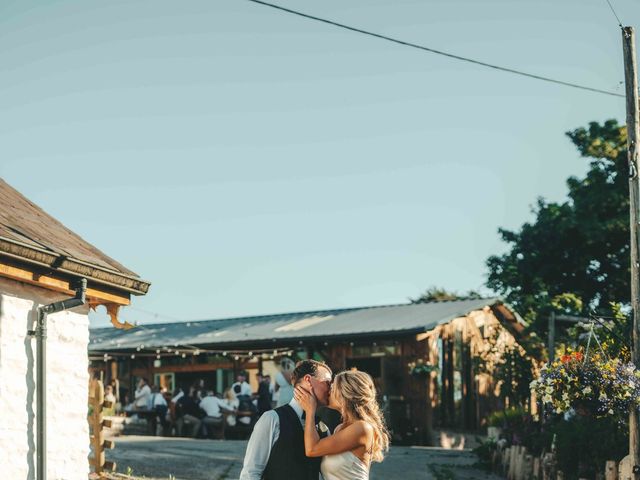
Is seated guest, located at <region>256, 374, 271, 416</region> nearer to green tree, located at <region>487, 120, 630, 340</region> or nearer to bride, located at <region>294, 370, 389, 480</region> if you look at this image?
green tree, located at <region>487, 120, 630, 340</region>

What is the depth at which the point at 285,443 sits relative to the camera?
5652mm

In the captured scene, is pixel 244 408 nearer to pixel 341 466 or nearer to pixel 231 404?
pixel 231 404

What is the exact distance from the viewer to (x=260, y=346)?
28.0 m

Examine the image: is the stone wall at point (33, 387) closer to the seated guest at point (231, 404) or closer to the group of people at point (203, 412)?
the group of people at point (203, 412)

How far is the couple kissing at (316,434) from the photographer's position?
5.62 m

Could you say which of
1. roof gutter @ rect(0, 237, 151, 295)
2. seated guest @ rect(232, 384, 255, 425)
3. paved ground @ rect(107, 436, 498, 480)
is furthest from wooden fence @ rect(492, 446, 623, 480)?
seated guest @ rect(232, 384, 255, 425)

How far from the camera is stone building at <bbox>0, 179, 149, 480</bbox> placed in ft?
28.4

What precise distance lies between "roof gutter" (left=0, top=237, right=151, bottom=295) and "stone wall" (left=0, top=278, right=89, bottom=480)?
0.38 meters

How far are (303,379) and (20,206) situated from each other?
241 inches

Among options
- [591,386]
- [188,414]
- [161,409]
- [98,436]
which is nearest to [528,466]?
[591,386]

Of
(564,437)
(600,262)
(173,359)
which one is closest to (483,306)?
(600,262)

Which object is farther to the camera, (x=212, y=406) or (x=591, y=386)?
(x=212, y=406)

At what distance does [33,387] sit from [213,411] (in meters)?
14.4

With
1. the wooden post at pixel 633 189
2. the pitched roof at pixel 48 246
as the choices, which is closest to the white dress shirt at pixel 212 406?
the pitched roof at pixel 48 246
